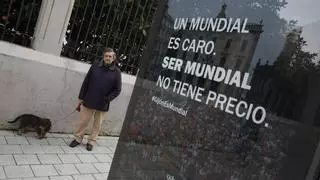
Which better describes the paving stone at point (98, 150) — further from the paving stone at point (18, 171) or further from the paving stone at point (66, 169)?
the paving stone at point (18, 171)

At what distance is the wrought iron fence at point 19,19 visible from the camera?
5.61m

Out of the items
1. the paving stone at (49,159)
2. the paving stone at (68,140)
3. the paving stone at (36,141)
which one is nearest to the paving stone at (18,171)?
the paving stone at (49,159)

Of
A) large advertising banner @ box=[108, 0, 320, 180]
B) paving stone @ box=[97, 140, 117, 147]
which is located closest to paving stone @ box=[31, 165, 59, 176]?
paving stone @ box=[97, 140, 117, 147]

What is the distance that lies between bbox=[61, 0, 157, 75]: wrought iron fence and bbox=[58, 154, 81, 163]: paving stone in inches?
71.4

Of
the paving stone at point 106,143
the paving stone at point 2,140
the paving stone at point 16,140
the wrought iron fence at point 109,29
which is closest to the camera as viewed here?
the paving stone at point 2,140

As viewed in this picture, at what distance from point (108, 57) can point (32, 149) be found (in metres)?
1.77

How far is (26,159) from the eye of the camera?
4.70 meters

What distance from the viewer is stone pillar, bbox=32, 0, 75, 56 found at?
574 cm

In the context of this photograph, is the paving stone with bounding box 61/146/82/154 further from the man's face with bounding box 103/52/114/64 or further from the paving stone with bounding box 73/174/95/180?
the man's face with bounding box 103/52/114/64

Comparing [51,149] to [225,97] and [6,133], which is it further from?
[225,97]

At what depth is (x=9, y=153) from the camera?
15.5ft

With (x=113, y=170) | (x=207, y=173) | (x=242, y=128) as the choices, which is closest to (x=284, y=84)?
(x=242, y=128)

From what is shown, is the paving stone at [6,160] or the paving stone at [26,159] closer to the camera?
the paving stone at [6,160]

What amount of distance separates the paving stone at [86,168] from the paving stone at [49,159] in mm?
281
